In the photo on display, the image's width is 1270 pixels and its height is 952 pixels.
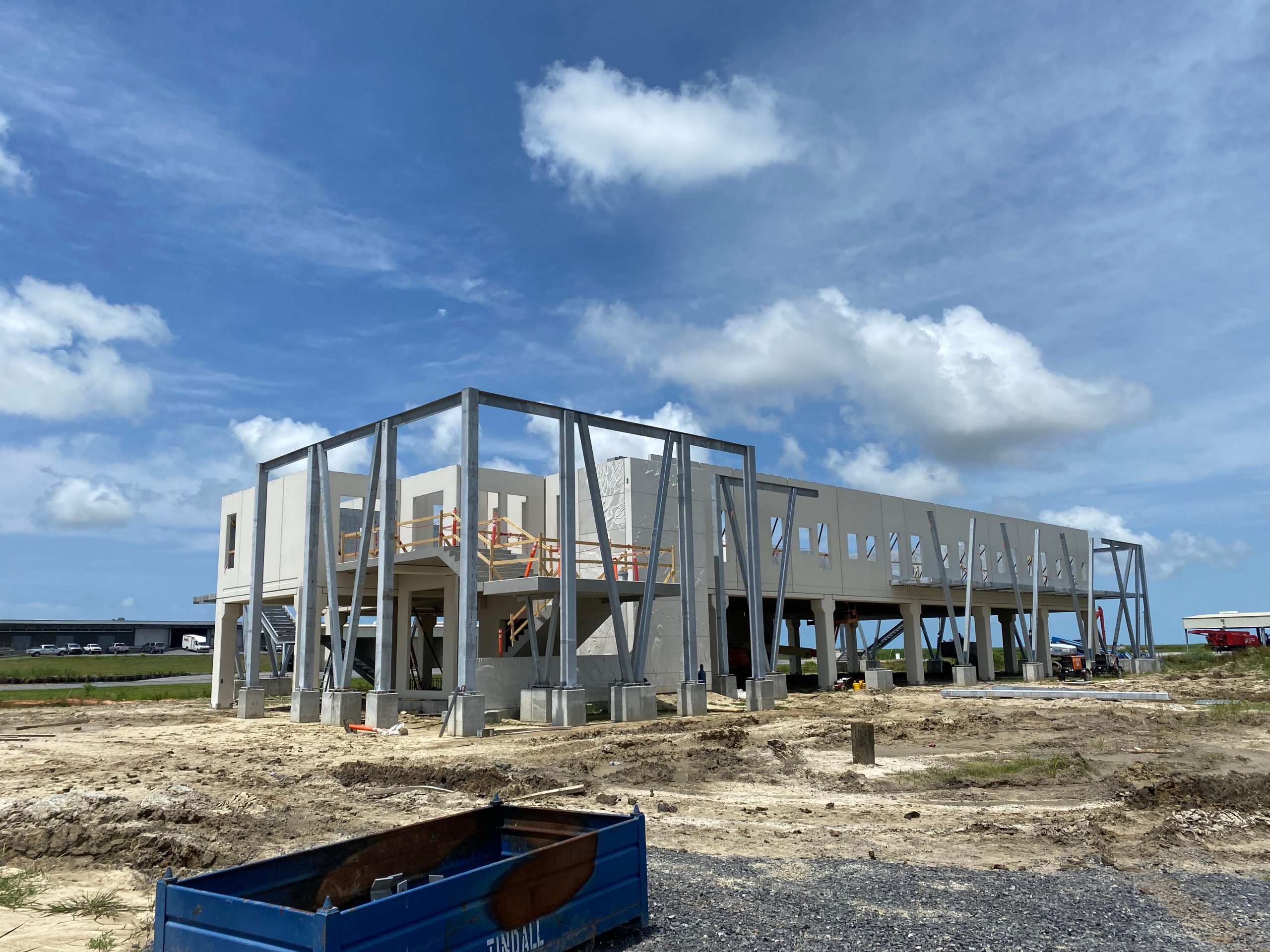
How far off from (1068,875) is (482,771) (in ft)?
28.0

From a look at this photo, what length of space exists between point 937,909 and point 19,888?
25.4 feet

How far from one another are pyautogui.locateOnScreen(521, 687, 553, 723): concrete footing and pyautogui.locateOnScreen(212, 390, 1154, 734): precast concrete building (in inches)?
2.1

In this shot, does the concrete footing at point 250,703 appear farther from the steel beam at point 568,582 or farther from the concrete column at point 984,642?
the concrete column at point 984,642

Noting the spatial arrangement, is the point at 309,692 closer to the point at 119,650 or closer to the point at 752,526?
the point at 752,526

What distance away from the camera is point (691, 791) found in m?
13.2

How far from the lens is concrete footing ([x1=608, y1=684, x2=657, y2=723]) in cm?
2412

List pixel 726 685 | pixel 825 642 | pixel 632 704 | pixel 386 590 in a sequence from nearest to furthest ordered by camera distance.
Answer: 1. pixel 386 590
2. pixel 632 704
3. pixel 726 685
4. pixel 825 642

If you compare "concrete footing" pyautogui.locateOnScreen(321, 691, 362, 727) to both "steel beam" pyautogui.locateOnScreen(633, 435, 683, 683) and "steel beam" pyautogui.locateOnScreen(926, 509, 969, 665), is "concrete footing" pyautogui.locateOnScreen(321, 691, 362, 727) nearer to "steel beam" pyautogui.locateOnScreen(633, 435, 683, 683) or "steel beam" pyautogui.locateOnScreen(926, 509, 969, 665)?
"steel beam" pyautogui.locateOnScreen(633, 435, 683, 683)

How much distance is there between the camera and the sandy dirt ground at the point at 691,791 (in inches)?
359

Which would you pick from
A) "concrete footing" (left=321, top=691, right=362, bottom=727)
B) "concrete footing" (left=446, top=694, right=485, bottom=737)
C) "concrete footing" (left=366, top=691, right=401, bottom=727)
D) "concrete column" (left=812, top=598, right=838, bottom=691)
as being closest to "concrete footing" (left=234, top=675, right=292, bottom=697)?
"concrete footing" (left=321, top=691, right=362, bottom=727)

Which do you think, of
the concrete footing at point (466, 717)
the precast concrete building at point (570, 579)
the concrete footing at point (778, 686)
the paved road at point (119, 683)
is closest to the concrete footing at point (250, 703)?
the precast concrete building at point (570, 579)

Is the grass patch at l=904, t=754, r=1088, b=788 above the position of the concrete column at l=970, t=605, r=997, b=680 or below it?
below

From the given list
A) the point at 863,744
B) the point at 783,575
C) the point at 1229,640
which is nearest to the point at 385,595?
the point at 863,744

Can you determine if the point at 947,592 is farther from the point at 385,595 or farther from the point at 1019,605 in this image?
the point at 385,595
